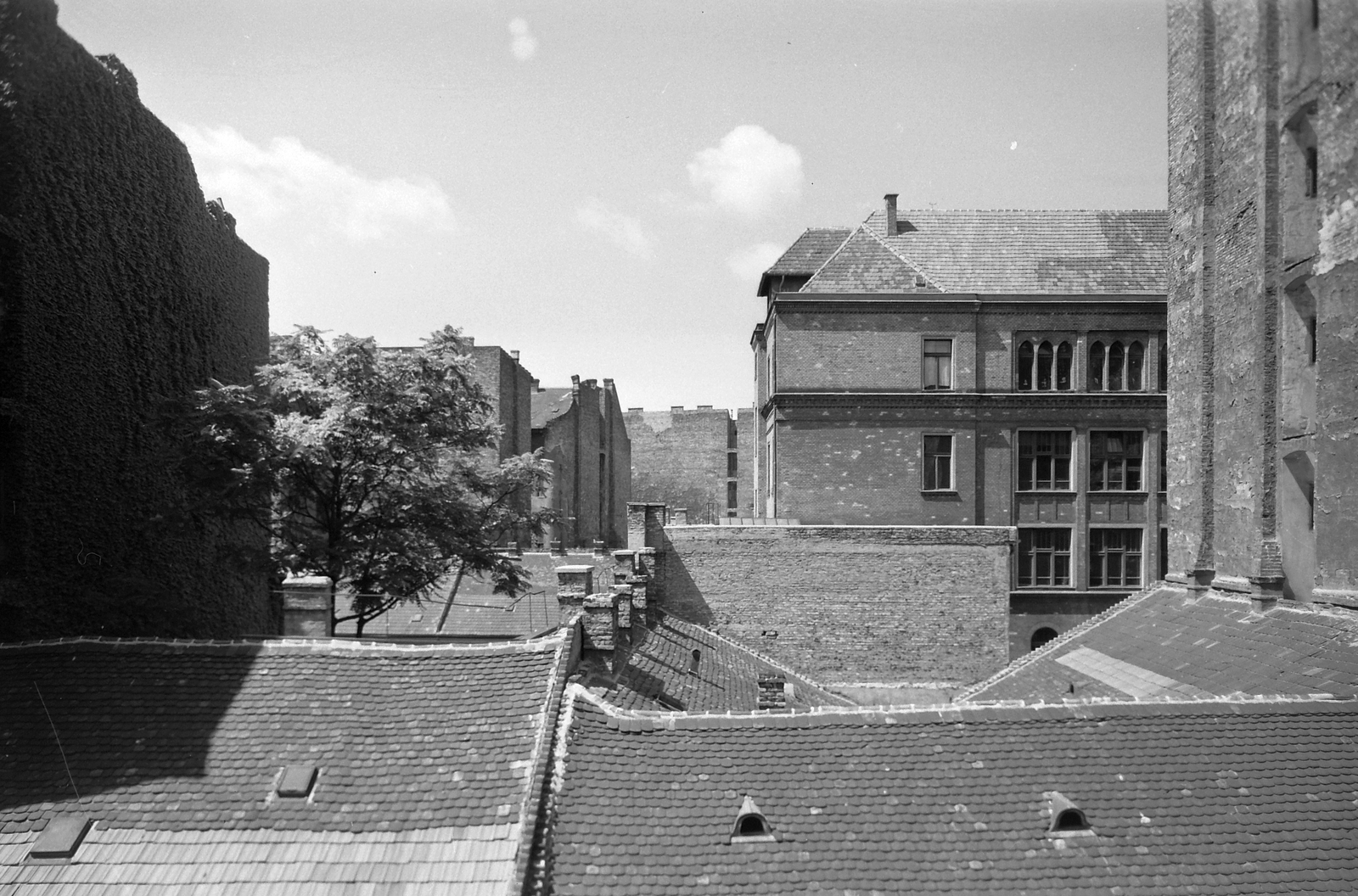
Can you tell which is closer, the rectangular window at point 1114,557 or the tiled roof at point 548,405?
the rectangular window at point 1114,557

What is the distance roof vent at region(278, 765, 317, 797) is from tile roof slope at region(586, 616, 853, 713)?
155 inches

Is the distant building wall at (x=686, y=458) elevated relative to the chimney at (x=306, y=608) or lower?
elevated

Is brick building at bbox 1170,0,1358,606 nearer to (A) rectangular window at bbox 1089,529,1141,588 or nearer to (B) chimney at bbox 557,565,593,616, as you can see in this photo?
(A) rectangular window at bbox 1089,529,1141,588

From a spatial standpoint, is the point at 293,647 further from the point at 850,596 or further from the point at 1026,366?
the point at 1026,366

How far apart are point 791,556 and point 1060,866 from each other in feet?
52.6

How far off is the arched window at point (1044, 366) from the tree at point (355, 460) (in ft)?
58.1

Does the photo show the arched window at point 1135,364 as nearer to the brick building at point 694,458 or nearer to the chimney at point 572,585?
the chimney at point 572,585

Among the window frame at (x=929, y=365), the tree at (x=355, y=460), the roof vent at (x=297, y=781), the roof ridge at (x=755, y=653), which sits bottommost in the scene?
the roof ridge at (x=755, y=653)

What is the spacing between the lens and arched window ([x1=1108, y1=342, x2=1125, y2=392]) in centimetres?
2716

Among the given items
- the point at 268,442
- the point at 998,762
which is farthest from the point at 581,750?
the point at 268,442

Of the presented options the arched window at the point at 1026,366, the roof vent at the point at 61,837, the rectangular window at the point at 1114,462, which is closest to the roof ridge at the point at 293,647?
the roof vent at the point at 61,837

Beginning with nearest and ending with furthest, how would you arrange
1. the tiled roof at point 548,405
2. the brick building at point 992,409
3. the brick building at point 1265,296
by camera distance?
the brick building at point 1265,296 < the brick building at point 992,409 < the tiled roof at point 548,405

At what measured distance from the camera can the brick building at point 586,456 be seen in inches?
1907

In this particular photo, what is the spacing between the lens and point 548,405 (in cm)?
5259
